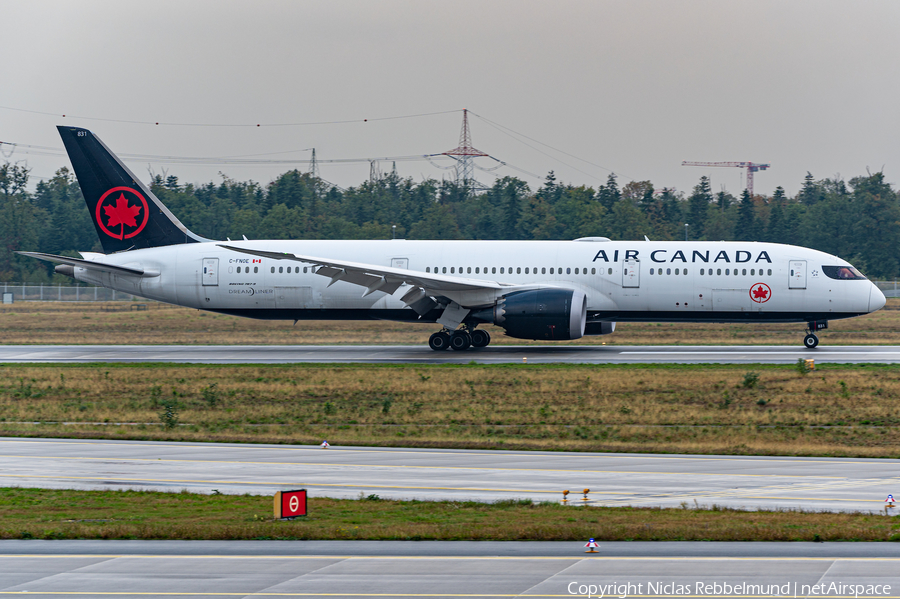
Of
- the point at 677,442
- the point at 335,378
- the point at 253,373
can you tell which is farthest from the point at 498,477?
the point at 253,373

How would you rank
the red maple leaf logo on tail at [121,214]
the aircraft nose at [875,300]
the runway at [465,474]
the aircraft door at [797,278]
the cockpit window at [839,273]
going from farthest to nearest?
the red maple leaf logo on tail at [121,214], the cockpit window at [839,273], the aircraft door at [797,278], the aircraft nose at [875,300], the runway at [465,474]

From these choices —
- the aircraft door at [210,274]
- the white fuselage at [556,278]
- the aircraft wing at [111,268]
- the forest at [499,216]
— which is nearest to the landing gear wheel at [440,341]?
the white fuselage at [556,278]

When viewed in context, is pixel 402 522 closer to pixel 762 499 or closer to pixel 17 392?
pixel 762 499

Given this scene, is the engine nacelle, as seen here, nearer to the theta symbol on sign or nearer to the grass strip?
the theta symbol on sign

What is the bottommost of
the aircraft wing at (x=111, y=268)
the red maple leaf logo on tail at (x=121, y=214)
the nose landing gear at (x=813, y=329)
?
the nose landing gear at (x=813, y=329)

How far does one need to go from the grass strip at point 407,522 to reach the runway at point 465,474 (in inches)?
29.8

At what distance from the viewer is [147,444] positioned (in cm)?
1998

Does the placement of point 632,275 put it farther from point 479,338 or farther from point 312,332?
point 312,332

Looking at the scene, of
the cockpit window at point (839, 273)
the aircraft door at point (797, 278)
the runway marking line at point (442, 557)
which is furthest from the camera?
the cockpit window at point (839, 273)

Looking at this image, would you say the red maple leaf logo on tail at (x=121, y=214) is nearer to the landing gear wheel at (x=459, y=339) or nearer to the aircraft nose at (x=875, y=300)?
the landing gear wheel at (x=459, y=339)

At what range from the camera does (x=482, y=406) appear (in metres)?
24.6

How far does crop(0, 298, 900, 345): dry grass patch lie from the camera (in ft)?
143

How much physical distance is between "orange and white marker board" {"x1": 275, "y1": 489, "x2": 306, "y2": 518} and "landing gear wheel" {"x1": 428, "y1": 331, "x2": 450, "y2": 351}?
23.6m

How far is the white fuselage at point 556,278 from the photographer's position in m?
35.2
